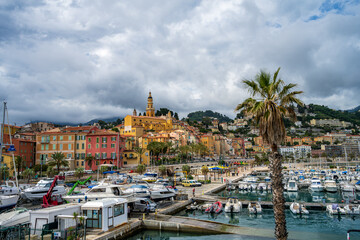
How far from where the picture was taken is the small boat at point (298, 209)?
29266 mm

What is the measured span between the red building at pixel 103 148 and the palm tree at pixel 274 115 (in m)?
63.0

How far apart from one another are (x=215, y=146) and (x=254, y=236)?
131876 mm

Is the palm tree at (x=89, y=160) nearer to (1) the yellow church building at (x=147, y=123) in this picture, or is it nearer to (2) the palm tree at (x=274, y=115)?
(1) the yellow church building at (x=147, y=123)

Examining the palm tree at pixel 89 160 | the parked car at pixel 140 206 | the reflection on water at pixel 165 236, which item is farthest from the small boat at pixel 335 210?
the palm tree at pixel 89 160

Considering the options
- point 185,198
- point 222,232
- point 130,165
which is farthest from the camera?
point 130,165

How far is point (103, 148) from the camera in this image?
70.8 metres

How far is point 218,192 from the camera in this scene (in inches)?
1887

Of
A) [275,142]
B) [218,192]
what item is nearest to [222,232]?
[275,142]

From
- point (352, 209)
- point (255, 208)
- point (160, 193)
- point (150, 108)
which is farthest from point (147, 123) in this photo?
point (352, 209)

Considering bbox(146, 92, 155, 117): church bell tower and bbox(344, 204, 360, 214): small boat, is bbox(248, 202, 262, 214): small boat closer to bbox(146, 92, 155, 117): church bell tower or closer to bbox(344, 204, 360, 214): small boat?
bbox(344, 204, 360, 214): small boat

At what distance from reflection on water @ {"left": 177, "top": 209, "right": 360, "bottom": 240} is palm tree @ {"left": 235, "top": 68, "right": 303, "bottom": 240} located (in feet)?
52.0

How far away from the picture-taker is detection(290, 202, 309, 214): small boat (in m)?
29.3

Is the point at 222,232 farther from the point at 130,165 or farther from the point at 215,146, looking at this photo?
the point at 215,146

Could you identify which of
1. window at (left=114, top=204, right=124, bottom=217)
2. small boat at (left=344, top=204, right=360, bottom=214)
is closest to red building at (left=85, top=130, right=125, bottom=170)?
window at (left=114, top=204, right=124, bottom=217)
